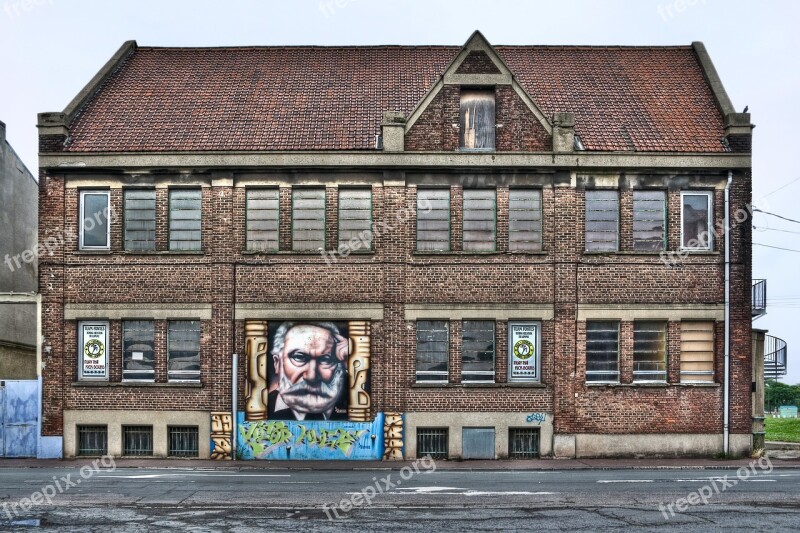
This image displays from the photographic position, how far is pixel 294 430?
24.2 m

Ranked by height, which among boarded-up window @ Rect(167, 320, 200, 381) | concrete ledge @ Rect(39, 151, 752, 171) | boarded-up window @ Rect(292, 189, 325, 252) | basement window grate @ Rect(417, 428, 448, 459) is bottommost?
basement window grate @ Rect(417, 428, 448, 459)

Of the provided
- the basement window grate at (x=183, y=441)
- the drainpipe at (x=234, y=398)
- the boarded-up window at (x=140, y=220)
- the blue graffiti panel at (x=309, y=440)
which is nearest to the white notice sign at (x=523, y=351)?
the blue graffiti panel at (x=309, y=440)

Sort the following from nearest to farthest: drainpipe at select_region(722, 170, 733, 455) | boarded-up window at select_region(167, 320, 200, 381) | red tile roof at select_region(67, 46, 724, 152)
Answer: drainpipe at select_region(722, 170, 733, 455), boarded-up window at select_region(167, 320, 200, 381), red tile roof at select_region(67, 46, 724, 152)

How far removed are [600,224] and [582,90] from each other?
5201 mm

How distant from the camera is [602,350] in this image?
81.4 feet

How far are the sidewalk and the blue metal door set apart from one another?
22.2 inches

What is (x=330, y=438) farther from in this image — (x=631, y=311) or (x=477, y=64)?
(x=477, y=64)

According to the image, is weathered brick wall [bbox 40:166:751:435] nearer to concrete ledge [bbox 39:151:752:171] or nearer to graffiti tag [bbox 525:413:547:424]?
graffiti tag [bbox 525:413:547:424]

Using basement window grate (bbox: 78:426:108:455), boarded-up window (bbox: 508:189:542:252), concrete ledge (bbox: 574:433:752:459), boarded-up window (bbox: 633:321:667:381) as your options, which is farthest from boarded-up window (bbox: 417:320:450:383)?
basement window grate (bbox: 78:426:108:455)

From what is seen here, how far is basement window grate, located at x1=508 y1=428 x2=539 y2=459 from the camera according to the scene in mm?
24453

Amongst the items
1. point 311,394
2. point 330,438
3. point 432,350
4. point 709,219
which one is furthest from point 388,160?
point 709,219

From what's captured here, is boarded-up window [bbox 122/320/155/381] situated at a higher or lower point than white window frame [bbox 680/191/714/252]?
lower

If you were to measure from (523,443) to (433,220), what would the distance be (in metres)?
6.83

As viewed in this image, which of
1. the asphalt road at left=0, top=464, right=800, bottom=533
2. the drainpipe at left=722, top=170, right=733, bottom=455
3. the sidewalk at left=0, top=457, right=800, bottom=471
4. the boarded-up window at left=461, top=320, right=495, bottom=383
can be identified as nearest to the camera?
the asphalt road at left=0, top=464, right=800, bottom=533
